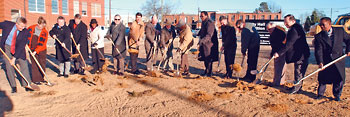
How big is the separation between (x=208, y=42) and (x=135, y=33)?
2.14 metres

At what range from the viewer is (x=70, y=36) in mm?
7484

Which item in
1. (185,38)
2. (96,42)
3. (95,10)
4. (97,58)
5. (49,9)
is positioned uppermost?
(95,10)

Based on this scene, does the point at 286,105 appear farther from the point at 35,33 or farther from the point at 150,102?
the point at 35,33

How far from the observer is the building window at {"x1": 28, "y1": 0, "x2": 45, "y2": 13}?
101 feet

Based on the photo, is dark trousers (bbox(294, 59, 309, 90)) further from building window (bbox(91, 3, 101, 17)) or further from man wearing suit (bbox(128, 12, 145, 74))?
building window (bbox(91, 3, 101, 17))

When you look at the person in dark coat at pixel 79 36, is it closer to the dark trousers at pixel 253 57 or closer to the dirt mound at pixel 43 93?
the dirt mound at pixel 43 93

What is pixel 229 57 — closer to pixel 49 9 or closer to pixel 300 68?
pixel 300 68

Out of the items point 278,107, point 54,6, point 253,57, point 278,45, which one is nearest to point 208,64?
point 253,57

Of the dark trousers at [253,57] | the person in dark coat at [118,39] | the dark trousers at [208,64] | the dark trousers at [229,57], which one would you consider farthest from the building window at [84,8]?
the dark trousers at [253,57]

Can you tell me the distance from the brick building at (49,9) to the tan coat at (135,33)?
2448 centimetres

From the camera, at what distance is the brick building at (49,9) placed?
27.5 m

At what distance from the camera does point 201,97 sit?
543cm

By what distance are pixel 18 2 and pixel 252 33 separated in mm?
29512

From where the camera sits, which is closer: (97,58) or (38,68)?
(38,68)
